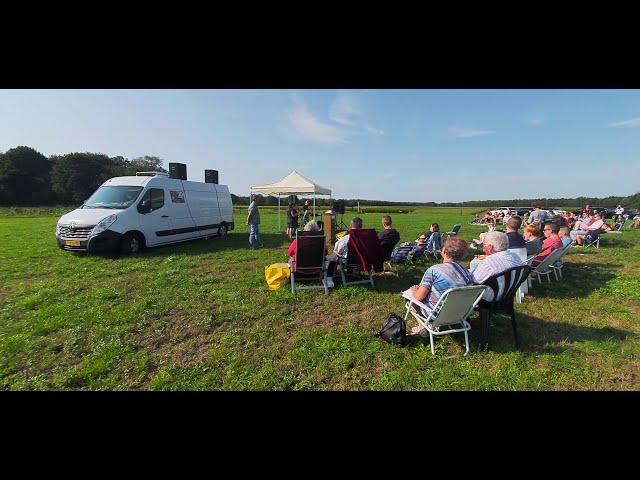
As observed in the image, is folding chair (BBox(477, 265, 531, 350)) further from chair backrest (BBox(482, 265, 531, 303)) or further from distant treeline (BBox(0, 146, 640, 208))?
distant treeline (BBox(0, 146, 640, 208))

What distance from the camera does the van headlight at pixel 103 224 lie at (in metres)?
7.38

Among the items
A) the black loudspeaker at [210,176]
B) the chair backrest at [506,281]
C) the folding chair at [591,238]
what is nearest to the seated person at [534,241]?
the chair backrest at [506,281]

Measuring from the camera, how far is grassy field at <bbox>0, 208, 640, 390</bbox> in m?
2.54

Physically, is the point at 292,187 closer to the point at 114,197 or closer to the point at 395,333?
the point at 114,197

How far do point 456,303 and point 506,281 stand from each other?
2.44ft

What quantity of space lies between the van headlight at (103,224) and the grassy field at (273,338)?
1740 mm

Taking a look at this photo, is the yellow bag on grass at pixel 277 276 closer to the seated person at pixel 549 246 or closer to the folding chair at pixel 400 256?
the folding chair at pixel 400 256

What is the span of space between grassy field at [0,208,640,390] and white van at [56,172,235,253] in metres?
1.79
